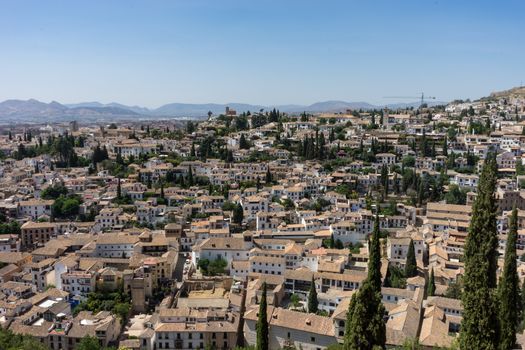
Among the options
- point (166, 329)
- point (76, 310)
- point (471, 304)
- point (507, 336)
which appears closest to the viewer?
point (471, 304)

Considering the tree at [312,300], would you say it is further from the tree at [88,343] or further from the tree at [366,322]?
the tree at [366,322]

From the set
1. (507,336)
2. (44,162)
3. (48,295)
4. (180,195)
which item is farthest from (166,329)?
(44,162)

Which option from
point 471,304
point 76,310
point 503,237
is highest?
point 471,304

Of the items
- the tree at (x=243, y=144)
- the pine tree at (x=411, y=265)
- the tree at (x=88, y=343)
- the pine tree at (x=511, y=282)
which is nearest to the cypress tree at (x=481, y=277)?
the pine tree at (x=511, y=282)

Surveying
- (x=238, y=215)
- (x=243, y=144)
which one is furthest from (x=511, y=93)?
(x=238, y=215)

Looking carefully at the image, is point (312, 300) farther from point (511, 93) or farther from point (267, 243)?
point (511, 93)

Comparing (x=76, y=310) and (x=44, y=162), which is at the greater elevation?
(x=44, y=162)

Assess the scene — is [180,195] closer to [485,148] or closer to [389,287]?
[389,287]

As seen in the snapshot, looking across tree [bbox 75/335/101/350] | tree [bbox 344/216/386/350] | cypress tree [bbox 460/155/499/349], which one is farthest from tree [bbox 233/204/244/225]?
tree [bbox 344/216/386/350]

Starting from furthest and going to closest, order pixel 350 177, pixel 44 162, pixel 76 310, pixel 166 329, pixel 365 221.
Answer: pixel 44 162
pixel 350 177
pixel 365 221
pixel 76 310
pixel 166 329
